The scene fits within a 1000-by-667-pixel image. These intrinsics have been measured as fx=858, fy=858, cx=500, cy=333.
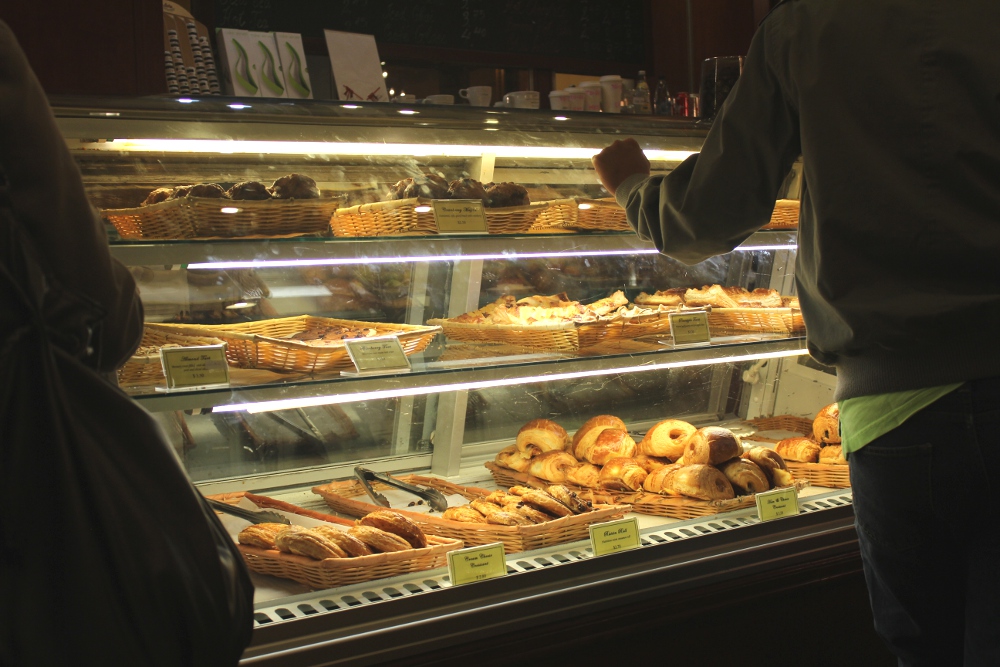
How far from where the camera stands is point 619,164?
230cm

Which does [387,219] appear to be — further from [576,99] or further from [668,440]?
[668,440]

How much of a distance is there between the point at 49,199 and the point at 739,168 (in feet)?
4.49

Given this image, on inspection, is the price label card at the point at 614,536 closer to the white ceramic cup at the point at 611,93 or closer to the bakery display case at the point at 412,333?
the bakery display case at the point at 412,333

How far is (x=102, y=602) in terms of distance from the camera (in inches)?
45.0

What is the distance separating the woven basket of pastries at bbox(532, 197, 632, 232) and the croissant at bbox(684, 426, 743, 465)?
788mm

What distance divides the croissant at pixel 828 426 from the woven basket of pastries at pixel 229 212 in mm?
2076

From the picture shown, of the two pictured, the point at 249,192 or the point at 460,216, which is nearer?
the point at 249,192

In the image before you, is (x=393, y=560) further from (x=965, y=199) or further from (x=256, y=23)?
(x=256, y=23)

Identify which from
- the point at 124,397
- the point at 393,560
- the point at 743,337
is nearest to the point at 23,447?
the point at 124,397

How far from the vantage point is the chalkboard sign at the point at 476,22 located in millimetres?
3133

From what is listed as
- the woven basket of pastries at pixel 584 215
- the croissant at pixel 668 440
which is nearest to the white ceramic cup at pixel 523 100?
the woven basket of pastries at pixel 584 215

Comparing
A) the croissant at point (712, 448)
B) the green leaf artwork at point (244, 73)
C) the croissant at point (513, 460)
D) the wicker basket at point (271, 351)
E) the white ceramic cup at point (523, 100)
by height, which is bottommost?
the croissant at point (513, 460)

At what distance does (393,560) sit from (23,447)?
128 cm

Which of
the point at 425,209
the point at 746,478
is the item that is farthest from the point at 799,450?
the point at 425,209
